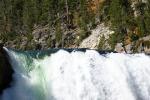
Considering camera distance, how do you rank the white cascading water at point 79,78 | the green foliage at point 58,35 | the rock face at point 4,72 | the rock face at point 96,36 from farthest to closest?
1. the green foliage at point 58,35
2. the rock face at point 96,36
3. the white cascading water at point 79,78
4. the rock face at point 4,72

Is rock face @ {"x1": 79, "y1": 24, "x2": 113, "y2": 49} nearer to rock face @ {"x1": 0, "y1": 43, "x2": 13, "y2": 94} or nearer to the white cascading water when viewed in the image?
the white cascading water

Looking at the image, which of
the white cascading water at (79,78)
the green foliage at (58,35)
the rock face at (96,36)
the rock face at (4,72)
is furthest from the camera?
the green foliage at (58,35)

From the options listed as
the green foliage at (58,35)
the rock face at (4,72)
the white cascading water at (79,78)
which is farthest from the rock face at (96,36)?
the rock face at (4,72)

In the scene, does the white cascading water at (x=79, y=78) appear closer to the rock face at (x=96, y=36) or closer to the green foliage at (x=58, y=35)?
the rock face at (x=96, y=36)

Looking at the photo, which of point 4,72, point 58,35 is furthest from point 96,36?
point 4,72

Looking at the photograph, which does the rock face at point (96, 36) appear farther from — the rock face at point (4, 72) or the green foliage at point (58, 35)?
the rock face at point (4, 72)

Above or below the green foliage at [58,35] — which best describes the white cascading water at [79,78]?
above

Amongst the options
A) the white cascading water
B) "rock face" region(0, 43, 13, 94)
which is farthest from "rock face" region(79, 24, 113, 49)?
"rock face" region(0, 43, 13, 94)

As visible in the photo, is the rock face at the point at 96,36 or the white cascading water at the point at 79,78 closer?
the white cascading water at the point at 79,78
